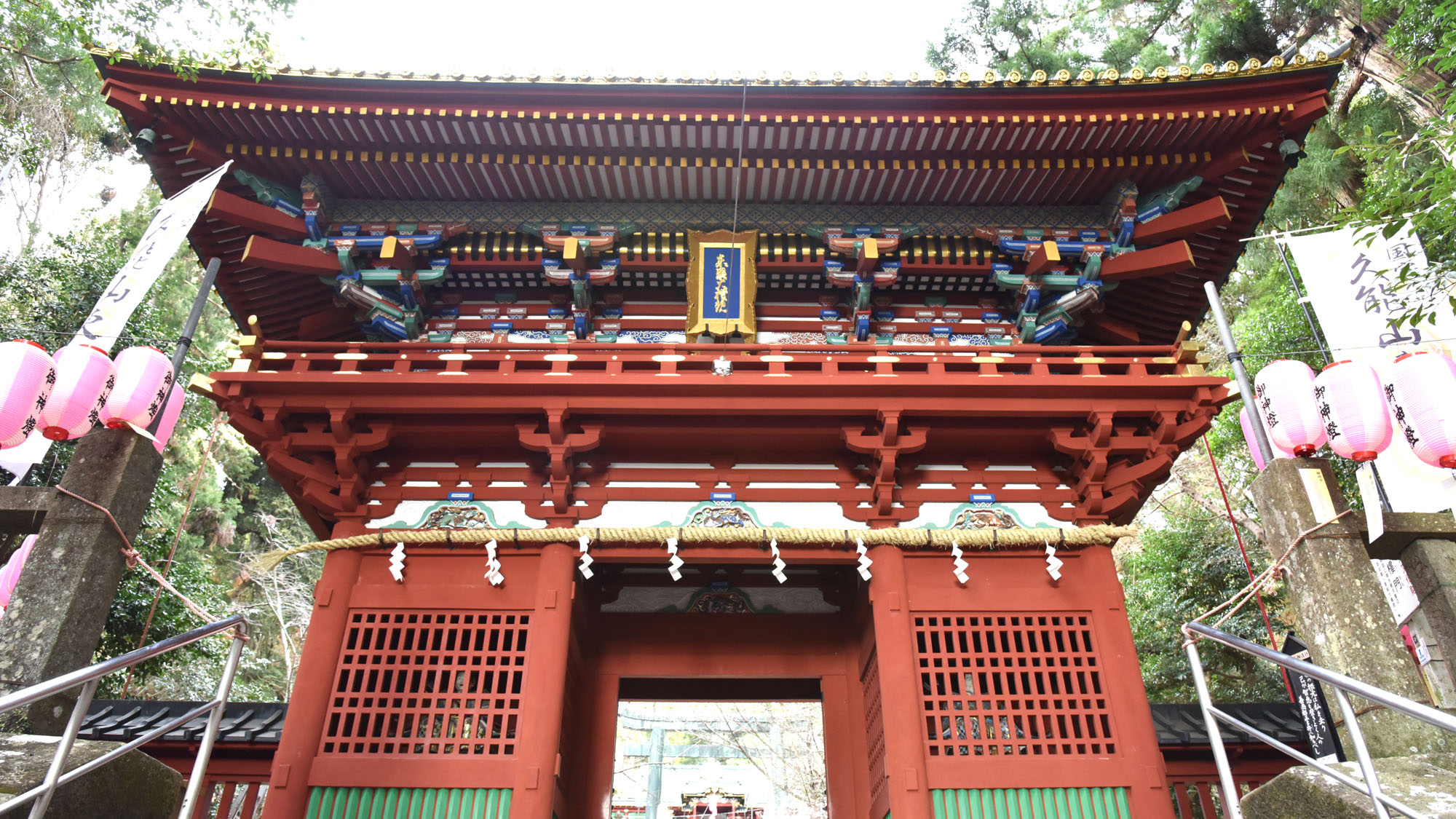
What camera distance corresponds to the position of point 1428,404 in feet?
18.4

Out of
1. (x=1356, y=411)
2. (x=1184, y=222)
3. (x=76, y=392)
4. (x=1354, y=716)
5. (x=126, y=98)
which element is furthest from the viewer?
(x=1184, y=222)

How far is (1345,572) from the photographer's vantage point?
19.0 feet

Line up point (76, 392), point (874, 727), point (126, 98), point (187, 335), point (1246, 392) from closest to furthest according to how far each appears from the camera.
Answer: point (76, 392) → point (187, 335) → point (1246, 392) → point (126, 98) → point (874, 727)

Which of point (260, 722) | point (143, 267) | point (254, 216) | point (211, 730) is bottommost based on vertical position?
point (211, 730)

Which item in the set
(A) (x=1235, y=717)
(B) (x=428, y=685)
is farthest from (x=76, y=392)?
(A) (x=1235, y=717)

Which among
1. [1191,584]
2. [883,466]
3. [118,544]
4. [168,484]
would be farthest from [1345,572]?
[168,484]

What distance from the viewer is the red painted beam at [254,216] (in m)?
7.56

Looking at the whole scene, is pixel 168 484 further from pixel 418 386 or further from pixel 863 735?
pixel 863 735

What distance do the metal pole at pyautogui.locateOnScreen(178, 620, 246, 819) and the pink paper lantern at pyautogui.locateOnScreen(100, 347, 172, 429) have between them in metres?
1.84

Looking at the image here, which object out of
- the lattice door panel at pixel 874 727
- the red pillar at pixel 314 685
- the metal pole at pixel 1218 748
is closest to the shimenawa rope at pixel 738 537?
the red pillar at pixel 314 685

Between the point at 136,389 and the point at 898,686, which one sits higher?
the point at 136,389

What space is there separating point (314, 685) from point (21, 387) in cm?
274

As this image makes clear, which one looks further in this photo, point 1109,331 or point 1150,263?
point 1109,331

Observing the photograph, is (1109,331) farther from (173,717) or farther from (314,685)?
(173,717)
